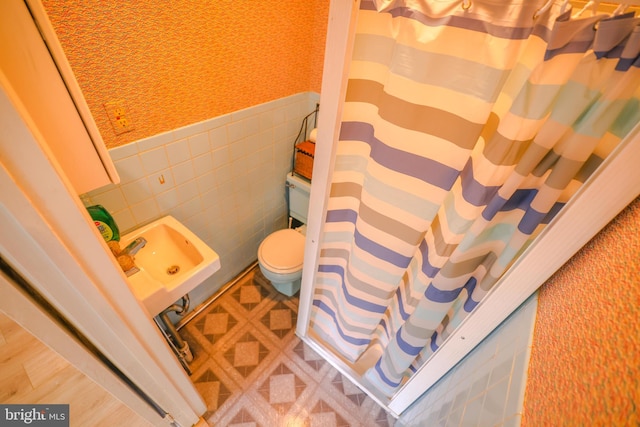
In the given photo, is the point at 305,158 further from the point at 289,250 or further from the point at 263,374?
the point at 263,374

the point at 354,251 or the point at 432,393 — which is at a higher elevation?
the point at 354,251

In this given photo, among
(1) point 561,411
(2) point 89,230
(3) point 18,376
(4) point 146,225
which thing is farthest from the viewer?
(3) point 18,376

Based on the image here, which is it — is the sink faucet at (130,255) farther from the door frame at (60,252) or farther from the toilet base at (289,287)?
the toilet base at (289,287)

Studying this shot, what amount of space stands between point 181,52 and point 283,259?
117cm

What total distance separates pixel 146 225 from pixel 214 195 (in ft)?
1.19

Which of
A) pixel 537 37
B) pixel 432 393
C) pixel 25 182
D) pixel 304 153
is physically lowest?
pixel 432 393

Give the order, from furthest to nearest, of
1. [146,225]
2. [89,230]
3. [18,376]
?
1. [18,376]
2. [146,225]
3. [89,230]

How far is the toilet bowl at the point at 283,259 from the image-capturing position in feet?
5.22

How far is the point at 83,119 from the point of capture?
64 centimetres

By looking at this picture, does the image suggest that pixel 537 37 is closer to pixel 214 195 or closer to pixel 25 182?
pixel 25 182

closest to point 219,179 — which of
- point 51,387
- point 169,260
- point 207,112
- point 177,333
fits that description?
point 207,112

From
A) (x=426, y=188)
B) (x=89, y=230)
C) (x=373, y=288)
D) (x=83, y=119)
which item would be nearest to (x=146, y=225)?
(x=83, y=119)

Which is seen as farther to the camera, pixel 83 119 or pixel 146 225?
pixel 146 225

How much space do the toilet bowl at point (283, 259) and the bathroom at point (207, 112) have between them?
22 cm
